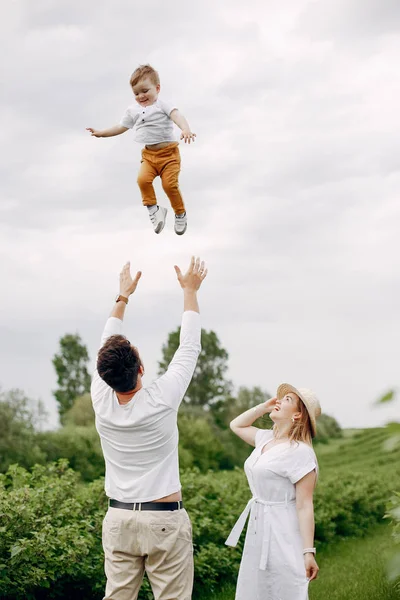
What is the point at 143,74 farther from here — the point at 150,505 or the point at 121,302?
the point at 150,505

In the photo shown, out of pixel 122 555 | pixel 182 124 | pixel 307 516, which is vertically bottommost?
pixel 122 555

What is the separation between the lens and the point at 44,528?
619 cm

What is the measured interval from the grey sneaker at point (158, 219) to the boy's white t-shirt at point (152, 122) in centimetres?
46

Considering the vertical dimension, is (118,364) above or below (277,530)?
above

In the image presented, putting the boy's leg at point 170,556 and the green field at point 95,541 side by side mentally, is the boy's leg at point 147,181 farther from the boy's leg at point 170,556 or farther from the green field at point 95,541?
the boy's leg at point 170,556

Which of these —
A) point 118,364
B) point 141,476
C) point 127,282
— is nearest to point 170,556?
point 141,476

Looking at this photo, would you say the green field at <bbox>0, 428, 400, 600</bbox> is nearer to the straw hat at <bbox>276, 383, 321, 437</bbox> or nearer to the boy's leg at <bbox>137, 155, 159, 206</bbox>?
the straw hat at <bbox>276, 383, 321, 437</bbox>

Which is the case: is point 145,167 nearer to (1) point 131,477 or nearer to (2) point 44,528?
(1) point 131,477

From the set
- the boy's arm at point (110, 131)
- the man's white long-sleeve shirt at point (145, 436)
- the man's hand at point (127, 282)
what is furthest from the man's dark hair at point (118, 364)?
the boy's arm at point (110, 131)

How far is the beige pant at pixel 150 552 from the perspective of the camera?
3.76 m

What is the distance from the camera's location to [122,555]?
12.7ft

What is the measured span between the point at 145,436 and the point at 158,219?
1.94 meters

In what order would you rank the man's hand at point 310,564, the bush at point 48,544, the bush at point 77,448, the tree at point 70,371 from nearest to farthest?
the man's hand at point 310,564
the bush at point 48,544
the bush at point 77,448
the tree at point 70,371

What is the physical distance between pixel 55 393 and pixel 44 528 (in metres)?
25.7
